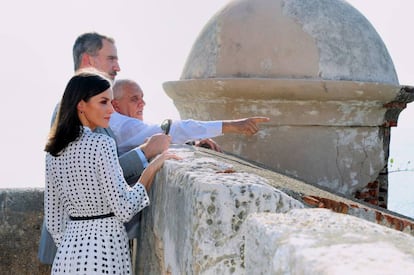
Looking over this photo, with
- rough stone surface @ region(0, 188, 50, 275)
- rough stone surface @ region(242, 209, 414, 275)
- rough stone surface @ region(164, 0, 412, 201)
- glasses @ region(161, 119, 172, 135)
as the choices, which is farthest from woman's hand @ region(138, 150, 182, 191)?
rough stone surface @ region(164, 0, 412, 201)

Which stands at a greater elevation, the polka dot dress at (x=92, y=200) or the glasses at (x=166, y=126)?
the glasses at (x=166, y=126)

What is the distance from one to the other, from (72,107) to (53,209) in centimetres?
48

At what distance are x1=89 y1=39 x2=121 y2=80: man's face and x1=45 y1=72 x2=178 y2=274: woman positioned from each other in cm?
83

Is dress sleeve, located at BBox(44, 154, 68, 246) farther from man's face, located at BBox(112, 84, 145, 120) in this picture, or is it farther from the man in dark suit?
man's face, located at BBox(112, 84, 145, 120)

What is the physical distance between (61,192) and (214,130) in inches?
49.2

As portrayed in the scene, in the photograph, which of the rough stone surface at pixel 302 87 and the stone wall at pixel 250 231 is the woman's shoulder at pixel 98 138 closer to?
the stone wall at pixel 250 231

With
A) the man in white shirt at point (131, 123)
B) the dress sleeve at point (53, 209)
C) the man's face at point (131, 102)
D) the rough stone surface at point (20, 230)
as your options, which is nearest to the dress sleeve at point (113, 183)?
the dress sleeve at point (53, 209)

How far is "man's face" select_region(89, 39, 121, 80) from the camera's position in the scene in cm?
315

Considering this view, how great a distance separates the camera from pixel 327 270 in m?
0.96

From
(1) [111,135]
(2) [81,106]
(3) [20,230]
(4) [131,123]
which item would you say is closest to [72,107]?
(2) [81,106]

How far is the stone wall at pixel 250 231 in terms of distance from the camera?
3.50 ft

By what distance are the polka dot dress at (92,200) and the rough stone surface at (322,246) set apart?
0.92 metres

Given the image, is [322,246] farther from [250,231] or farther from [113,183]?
[113,183]

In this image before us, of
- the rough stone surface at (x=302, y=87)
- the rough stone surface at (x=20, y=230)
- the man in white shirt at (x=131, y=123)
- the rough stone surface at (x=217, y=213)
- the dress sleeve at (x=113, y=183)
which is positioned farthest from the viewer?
the rough stone surface at (x=302, y=87)
